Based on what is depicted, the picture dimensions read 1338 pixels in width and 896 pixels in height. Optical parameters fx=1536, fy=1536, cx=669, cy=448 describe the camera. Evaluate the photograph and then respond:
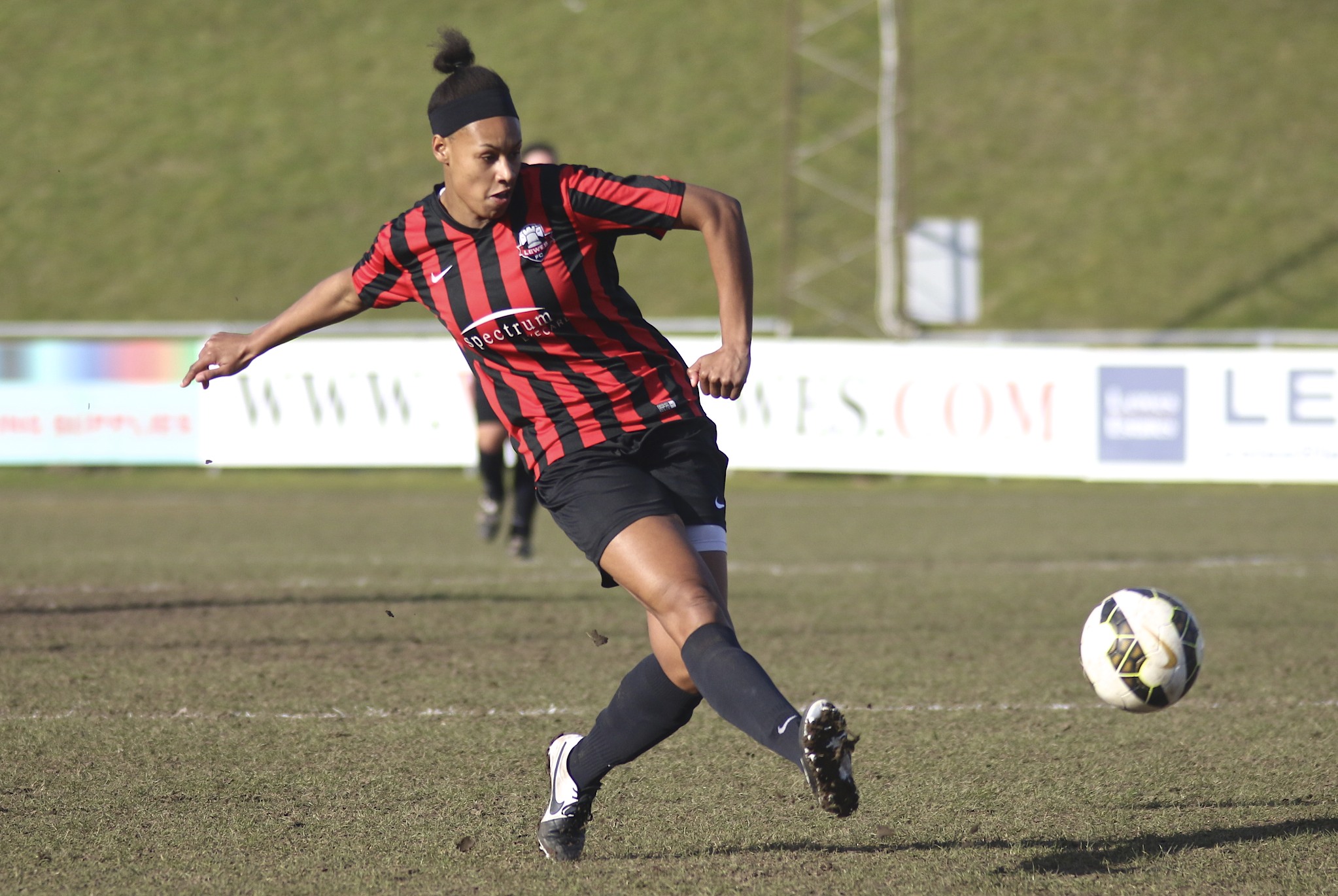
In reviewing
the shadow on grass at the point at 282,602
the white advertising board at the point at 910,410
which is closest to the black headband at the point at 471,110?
the shadow on grass at the point at 282,602

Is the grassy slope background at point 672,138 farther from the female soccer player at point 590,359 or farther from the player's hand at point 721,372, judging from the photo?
the player's hand at point 721,372

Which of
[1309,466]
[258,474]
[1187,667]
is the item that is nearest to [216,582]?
[1187,667]

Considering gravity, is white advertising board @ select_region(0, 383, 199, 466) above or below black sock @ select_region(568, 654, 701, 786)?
below

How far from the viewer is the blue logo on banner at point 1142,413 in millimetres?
15617

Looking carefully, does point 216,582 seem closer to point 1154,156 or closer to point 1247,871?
point 1247,871

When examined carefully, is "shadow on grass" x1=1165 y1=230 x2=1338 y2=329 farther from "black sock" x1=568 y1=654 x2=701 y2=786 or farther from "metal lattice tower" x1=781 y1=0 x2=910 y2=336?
"black sock" x1=568 y1=654 x2=701 y2=786

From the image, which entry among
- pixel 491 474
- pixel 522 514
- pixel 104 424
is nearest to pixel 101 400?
pixel 104 424

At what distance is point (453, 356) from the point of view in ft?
53.3

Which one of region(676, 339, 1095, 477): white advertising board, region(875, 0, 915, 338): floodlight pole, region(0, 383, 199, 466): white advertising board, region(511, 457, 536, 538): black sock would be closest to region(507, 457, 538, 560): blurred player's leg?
region(511, 457, 536, 538): black sock

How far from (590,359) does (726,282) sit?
401 millimetres

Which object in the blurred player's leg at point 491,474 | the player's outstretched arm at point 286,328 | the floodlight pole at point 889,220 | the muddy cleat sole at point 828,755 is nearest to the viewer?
the muddy cleat sole at point 828,755

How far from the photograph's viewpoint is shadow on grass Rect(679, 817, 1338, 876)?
3.74 metres

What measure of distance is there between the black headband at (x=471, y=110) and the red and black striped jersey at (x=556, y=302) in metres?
0.16

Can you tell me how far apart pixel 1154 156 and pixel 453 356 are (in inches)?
881
